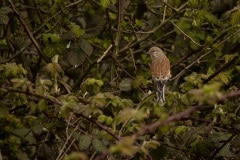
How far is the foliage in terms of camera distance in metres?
3.02

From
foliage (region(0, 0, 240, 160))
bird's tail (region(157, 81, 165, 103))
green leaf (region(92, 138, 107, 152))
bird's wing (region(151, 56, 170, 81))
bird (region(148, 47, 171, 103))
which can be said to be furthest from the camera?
bird's wing (region(151, 56, 170, 81))

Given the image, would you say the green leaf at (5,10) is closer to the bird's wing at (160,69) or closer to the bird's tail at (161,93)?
the bird's wing at (160,69)

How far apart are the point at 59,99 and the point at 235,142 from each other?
3.70ft

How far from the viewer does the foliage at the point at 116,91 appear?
119 inches

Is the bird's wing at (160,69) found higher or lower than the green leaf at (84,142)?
higher

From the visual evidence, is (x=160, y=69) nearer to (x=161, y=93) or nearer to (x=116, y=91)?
(x=116, y=91)

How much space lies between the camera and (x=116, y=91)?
158 inches

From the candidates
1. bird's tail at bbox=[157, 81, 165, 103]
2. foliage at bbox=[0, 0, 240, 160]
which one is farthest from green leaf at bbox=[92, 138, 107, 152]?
bird's tail at bbox=[157, 81, 165, 103]

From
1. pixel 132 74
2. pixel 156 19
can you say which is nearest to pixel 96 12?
pixel 156 19

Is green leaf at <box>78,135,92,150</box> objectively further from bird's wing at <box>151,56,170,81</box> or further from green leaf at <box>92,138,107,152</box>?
bird's wing at <box>151,56,170,81</box>

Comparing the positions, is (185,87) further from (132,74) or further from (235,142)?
(132,74)

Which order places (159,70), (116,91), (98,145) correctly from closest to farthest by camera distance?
(98,145), (116,91), (159,70)

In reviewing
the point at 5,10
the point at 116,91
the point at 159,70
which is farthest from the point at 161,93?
the point at 5,10

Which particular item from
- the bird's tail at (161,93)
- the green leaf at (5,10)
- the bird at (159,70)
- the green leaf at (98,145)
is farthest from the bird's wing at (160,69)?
the green leaf at (5,10)
